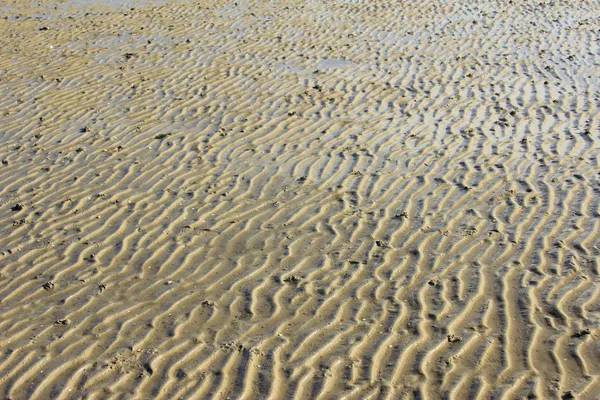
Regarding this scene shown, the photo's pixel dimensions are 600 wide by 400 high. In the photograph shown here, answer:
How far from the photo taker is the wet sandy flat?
461 centimetres

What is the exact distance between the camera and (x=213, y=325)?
5.07 metres

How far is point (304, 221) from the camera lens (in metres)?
6.52

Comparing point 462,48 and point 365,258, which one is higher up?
point 462,48

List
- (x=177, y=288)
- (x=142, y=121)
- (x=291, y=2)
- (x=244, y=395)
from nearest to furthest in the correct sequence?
(x=244, y=395)
(x=177, y=288)
(x=142, y=121)
(x=291, y=2)

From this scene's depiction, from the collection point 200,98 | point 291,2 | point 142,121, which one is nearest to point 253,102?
point 200,98

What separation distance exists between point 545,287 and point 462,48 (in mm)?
7651

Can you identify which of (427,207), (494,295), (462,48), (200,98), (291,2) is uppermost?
(291,2)

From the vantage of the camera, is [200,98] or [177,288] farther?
[200,98]

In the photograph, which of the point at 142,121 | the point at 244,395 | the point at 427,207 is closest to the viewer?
the point at 244,395

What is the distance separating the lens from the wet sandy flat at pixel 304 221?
15.1ft

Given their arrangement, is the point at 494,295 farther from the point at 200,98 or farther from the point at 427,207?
the point at 200,98

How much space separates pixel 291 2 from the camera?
1619cm

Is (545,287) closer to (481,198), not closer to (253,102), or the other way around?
(481,198)

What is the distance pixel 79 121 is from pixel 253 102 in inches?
99.7
